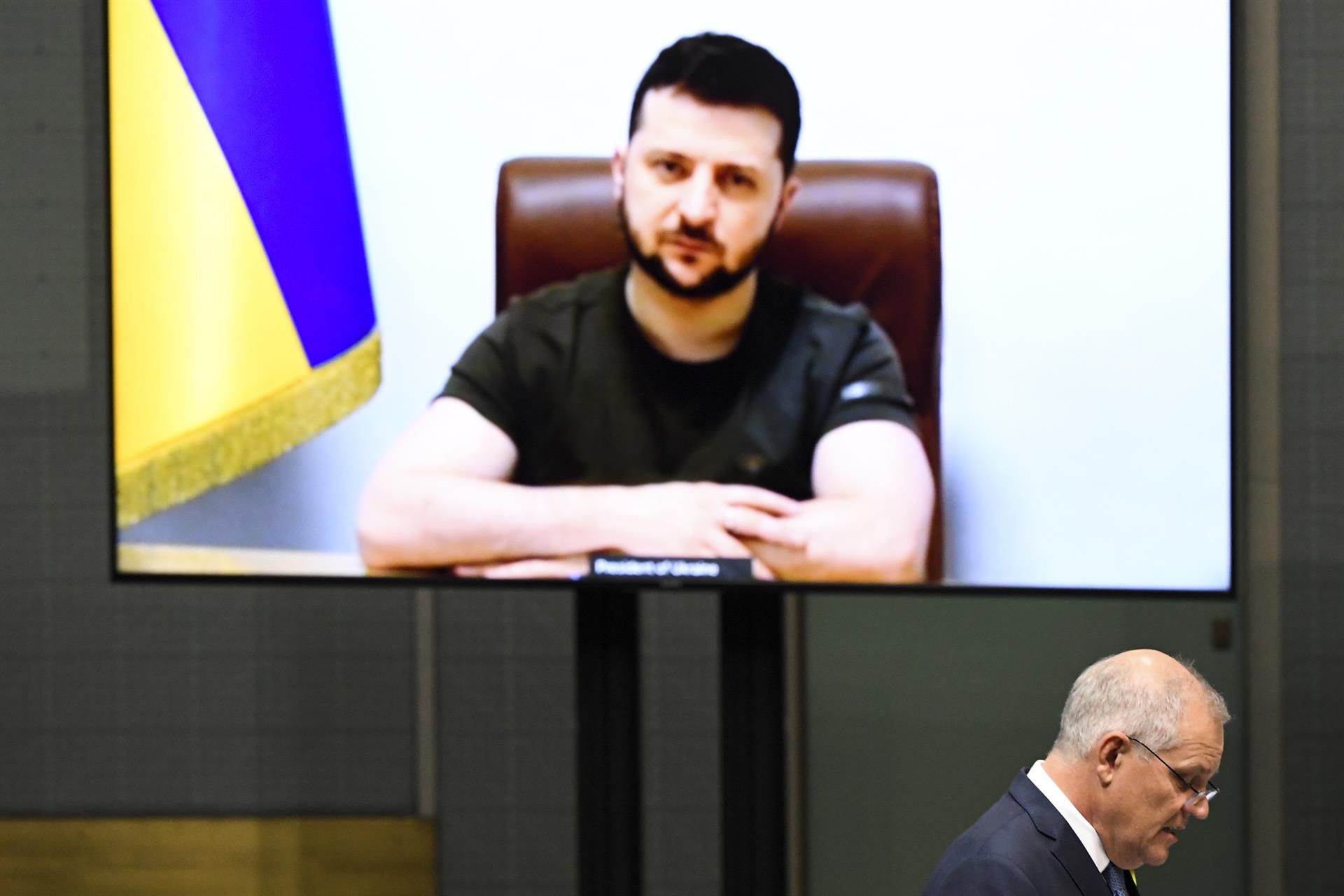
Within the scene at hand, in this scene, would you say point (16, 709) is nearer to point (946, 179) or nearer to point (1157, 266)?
point (946, 179)

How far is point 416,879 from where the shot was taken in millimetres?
3457

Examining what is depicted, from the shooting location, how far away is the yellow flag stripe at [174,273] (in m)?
2.93

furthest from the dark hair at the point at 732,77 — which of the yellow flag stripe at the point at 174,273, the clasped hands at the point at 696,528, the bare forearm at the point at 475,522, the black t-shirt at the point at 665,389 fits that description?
the yellow flag stripe at the point at 174,273

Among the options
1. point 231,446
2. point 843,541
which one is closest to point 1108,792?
point 843,541

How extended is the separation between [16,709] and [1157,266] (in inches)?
100

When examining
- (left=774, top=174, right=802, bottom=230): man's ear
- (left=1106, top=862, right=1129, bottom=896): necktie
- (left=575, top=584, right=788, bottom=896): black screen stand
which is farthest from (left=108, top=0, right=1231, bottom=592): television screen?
(left=1106, top=862, right=1129, bottom=896): necktie

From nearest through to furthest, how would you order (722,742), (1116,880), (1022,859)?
(1022,859) → (1116,880) → (722,742)

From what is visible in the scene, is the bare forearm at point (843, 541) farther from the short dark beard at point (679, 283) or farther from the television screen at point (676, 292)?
the short dark beard at point (679, 283)

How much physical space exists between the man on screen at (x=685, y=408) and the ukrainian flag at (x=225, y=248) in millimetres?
250

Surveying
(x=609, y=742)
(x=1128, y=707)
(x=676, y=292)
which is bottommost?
(x=609, y=742)

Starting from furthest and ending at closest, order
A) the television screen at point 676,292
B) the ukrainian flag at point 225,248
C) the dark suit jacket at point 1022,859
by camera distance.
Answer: the ukrainian flag at point 225,248 < the television screen at point 676,292 < the dark suit jacket at point 1022,859

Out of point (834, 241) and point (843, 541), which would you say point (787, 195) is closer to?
point (834, 241)

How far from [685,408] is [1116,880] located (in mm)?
1361

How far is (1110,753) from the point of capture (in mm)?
1563
